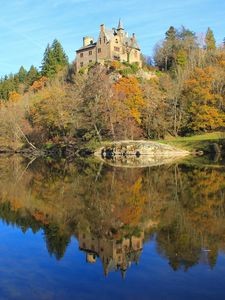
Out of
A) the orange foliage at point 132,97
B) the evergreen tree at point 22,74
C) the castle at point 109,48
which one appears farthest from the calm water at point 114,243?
the evergreen tree at point 22,74

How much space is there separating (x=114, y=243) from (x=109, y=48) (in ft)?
271

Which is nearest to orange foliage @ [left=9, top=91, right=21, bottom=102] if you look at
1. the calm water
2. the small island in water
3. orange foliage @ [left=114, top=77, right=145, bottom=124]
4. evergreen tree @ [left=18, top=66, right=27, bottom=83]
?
evergreen tree @ [left=18, top=66, right=27, bottom=83]

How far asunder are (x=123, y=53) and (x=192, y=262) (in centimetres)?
8744

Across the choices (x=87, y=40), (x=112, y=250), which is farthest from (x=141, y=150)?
(x=87, y=40)

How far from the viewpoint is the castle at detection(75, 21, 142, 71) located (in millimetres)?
90625

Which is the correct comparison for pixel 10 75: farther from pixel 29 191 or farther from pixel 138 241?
pixel 138 241

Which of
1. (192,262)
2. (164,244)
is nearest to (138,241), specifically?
(164,244)

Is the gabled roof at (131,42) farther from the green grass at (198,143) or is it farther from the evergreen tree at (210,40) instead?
the green grass at (198,143)

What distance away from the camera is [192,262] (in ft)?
32.7

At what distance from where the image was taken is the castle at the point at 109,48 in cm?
9062

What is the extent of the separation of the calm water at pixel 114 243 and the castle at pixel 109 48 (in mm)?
73696

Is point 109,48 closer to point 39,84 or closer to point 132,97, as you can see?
point 39,84

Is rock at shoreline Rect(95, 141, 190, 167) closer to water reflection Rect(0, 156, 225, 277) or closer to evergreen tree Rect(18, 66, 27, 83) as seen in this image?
water reflection Rect(0, 156, 225, 277)

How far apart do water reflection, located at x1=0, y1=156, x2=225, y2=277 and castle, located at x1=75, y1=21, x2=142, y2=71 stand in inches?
2733
